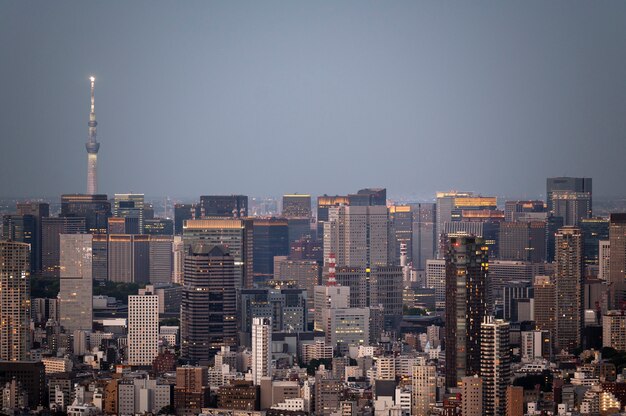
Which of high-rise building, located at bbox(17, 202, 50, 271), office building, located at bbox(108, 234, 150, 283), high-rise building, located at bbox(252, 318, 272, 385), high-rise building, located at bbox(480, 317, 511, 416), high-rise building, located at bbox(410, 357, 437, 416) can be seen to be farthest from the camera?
office building, located at bbox(108, 234, 150, 283)

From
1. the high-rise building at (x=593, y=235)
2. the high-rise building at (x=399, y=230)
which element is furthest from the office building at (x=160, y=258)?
the high-rise building at (x=593, y=235)

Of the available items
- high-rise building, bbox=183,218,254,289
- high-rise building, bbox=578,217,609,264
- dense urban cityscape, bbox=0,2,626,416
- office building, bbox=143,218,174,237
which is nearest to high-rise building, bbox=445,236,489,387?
dense urban cityscape, bbox=0,2,626,416

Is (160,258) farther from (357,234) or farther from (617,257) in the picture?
(617,257)

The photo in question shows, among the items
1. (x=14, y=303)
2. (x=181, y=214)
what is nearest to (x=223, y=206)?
(x=181, y=214)

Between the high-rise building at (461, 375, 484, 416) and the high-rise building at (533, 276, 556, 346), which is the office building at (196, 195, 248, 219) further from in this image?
the high-rise building at (461, 375, 484, 416)

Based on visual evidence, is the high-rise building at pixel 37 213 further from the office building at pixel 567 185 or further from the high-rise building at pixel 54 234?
the office building at pixel 567 185
